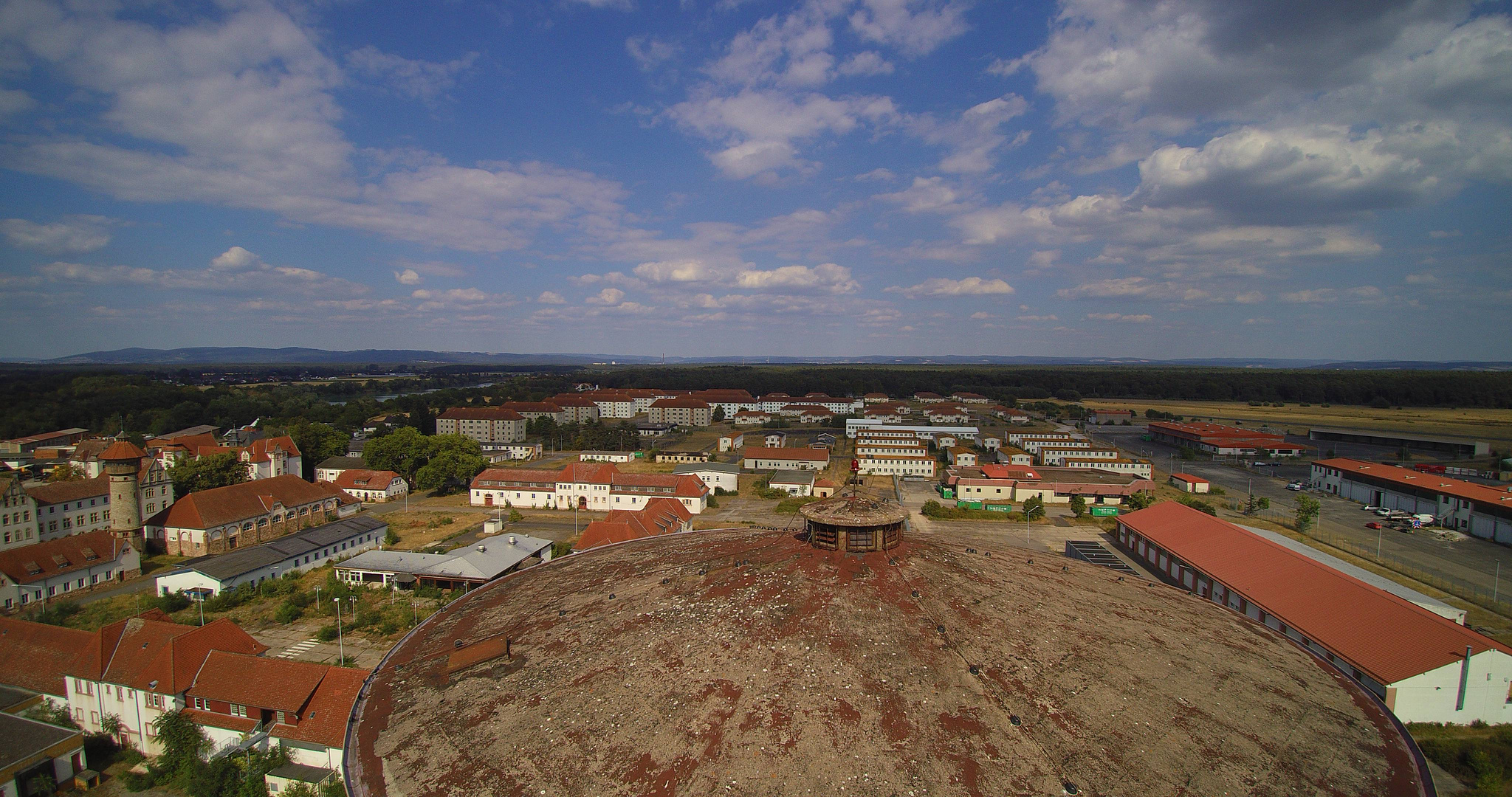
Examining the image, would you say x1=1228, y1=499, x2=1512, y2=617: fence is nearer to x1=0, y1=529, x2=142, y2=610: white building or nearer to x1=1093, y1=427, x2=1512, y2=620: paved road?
x1=1093, y1=427, x2=1512, y2=620: paved road

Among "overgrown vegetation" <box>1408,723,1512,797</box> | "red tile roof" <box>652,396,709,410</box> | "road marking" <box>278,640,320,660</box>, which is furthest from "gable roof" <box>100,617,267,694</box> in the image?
"red tile roof" <box>652,396,709,410</box>

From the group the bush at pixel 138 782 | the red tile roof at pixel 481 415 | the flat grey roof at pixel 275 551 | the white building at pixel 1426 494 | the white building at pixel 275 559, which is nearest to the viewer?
the bush at pixel 138 782

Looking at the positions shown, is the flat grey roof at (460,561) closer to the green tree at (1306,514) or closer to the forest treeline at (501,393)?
the forest treeline at (501,393)

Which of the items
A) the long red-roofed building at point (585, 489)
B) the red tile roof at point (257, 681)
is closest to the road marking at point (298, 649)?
the red tile roof at point (257, 681)

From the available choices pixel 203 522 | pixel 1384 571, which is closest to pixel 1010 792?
pixel 1384 571

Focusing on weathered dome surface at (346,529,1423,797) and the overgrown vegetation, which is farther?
the overgrown vegetation

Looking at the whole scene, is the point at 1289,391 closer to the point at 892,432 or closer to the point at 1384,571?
the point at 892,432
